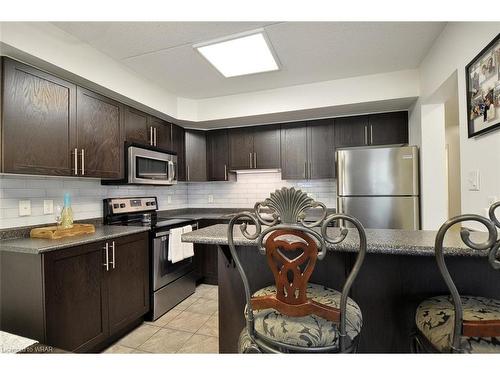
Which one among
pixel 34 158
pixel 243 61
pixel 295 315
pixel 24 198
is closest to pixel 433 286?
pixel 295 315

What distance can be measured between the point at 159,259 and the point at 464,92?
2770 millimetres

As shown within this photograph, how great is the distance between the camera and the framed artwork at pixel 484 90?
126 cm

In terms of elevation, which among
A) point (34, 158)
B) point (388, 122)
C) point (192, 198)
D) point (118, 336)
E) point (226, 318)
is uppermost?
point (388, 122)

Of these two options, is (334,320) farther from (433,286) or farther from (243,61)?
(243,61)

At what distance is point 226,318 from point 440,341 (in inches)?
39.0

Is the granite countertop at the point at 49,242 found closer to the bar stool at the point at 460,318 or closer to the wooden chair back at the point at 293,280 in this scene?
the wooden chair back at the point at 293,280

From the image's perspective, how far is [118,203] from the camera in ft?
8.68

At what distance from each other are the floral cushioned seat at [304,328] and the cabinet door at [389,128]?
2.42 metres

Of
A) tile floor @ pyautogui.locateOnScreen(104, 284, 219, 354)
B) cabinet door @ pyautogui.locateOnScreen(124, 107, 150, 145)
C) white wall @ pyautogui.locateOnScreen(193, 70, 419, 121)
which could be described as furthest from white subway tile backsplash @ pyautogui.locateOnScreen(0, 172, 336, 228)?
tile floor @ pyautogui.locateOnScreen(104, 284, 219, 354)

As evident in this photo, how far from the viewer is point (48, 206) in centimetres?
205

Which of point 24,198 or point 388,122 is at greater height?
point 388,122

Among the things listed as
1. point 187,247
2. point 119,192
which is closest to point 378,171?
point 187,247

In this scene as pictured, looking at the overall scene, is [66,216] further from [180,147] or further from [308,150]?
[308,150]

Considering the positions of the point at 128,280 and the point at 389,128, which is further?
the point at 389,128
